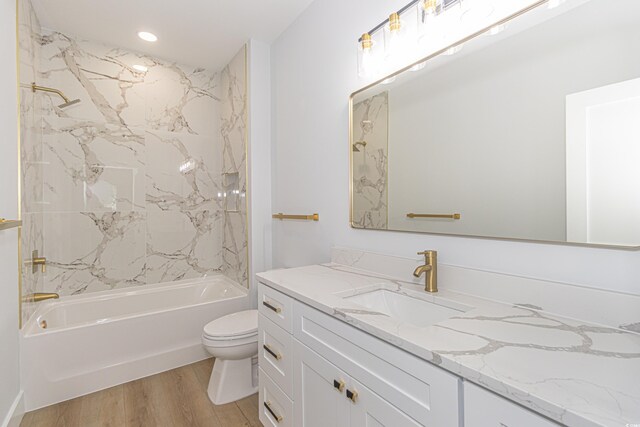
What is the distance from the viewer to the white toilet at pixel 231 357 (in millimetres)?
1862

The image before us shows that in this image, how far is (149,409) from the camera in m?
1.83

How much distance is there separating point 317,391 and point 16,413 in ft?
5.78

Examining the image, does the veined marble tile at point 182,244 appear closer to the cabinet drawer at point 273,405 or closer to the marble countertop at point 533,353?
the cabinet drawer at point 273,405

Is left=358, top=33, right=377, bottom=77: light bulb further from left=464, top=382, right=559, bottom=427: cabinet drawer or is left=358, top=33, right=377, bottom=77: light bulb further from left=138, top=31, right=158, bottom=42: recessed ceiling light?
left=138, top=31, right=158, bottom=42: recessed ceiling light

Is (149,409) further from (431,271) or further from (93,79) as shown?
(93,79)

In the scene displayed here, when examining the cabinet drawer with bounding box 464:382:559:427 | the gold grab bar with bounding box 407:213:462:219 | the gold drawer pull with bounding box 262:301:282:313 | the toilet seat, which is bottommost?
the toilet seat

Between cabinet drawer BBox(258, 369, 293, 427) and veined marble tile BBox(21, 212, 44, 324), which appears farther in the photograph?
veined marble tile BBox(21, 212, 44, 324)

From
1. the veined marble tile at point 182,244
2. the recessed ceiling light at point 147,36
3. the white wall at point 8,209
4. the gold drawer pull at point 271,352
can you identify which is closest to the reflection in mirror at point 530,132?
the gold drawer pull at point 271,352

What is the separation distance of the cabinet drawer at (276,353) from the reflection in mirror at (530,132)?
76 cm

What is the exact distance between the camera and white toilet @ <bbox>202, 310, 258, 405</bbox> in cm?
186

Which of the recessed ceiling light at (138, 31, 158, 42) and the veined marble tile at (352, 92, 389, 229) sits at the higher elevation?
the recessed ceiling light at (138, 31, 158, 42)

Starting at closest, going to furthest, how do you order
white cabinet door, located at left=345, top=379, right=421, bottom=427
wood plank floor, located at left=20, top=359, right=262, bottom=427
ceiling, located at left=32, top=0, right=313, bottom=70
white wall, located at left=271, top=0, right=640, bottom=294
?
1. white cabinet door, located at left=345, top=379, right=421, bottom=427
2. white wall, located at left=271, top=0, right=640, bottom=294
3. wood plank floor, located at left=20, top=359, right=262, bottom=427
4. ceiling, located at left=32, top=0, right=313, bottom=70

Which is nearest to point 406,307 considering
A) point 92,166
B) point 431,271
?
point 431,271

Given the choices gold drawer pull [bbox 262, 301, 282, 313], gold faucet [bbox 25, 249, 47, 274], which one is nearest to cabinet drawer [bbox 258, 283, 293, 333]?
gold drawer pull [bbox 262, 301, 282, 313]
